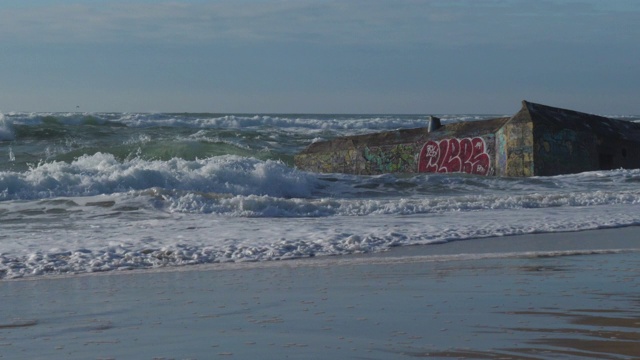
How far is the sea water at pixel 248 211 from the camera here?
30.2 feet

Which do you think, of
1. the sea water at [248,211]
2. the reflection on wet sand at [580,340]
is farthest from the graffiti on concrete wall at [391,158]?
the reflection on wet sand at [580,340]

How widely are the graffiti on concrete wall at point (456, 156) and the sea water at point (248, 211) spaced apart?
1.26 metres

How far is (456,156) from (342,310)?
582 inches

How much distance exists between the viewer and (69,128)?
1281 inches

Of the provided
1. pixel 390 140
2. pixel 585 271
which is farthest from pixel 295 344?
pixel 390 140

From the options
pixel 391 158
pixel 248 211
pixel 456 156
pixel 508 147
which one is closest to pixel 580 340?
pixel 248 211

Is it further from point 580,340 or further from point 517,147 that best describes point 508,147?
point 580,340

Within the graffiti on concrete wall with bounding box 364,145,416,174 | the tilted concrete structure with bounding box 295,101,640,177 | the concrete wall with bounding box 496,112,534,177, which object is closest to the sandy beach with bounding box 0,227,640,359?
the concrete wall with bounding box 496,112,534,177

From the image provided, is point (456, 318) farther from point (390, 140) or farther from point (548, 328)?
point (390, 140)

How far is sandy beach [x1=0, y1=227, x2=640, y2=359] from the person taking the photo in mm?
4531

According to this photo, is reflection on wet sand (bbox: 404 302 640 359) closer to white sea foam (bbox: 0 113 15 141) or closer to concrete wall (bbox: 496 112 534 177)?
concrete wall (bbox: 496 112 534 177)

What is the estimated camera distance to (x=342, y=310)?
220 inches

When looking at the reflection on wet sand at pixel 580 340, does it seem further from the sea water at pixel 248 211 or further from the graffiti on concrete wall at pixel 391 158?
the graffiti on concrete wall at pixel 391 158

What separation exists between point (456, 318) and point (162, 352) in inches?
65.6
